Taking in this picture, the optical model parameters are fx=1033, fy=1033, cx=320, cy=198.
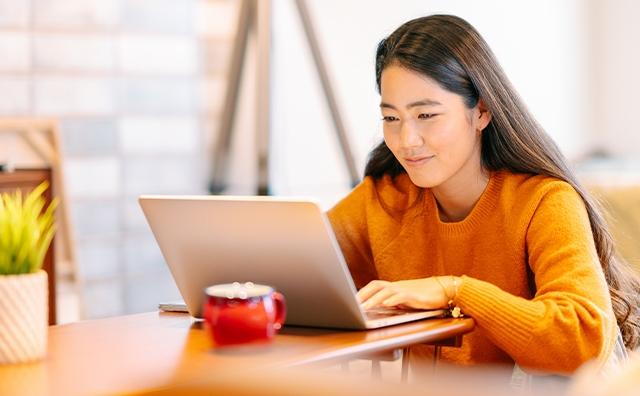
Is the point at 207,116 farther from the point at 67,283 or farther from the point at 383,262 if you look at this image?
the point at 383,262

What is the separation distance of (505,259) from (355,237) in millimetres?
340

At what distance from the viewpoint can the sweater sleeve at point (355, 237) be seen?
213 centimetres

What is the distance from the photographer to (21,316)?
4.40ft

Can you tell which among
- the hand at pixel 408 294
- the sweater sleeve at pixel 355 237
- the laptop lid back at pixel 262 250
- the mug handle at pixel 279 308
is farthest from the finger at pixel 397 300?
the sweater sleeve at pixel 355 237

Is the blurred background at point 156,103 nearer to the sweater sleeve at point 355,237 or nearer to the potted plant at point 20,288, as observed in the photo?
the sweater sleeve at point 355,237

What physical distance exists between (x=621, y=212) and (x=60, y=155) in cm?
173

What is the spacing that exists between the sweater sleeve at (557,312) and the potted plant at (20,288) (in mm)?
696

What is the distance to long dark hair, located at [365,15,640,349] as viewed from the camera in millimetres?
1935

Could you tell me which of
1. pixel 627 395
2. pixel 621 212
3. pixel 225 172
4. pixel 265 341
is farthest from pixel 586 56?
pixel 627 395

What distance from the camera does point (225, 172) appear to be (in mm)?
3881

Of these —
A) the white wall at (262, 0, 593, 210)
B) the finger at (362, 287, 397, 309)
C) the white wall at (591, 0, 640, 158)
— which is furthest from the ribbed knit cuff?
the white wall at (591, 0, 640, 158)

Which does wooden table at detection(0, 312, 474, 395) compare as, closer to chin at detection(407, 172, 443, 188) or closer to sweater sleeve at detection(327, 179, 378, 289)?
chin at detection(407, 172, 443, 188)

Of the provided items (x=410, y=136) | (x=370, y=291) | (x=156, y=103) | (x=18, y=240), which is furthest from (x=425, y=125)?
(x=156, y=103)

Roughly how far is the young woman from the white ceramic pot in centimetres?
56
